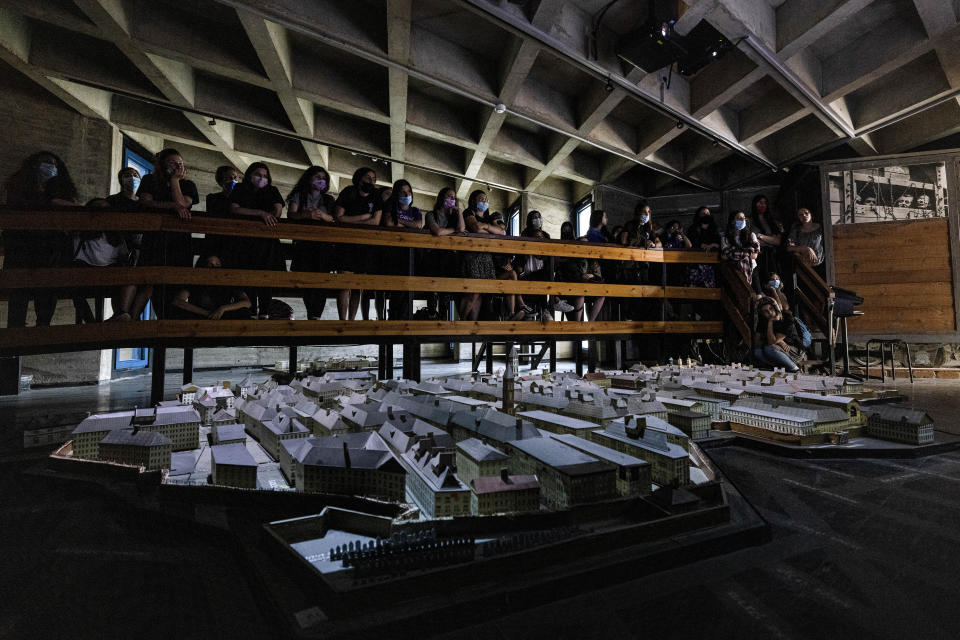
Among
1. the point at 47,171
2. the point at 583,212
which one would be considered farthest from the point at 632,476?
the point at 583,212

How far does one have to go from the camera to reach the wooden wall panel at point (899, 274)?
22.6 ft

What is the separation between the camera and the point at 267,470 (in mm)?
1159

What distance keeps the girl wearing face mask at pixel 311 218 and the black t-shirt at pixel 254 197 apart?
128 mm

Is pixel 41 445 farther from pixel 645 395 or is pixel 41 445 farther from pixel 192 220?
pixel 645 395

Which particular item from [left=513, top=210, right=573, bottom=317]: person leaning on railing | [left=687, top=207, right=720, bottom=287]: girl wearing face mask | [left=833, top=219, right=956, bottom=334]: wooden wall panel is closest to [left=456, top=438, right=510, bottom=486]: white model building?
[left=513, top=210, right=573, bottom=317]: person leaning on railing

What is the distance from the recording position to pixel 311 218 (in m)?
3.27

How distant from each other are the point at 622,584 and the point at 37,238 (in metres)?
3.47

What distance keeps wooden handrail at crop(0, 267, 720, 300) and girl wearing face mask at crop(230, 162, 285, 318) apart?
17cm

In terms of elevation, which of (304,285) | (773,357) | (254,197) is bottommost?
(773,357)

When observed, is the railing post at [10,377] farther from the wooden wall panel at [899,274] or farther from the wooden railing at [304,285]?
the wooden wall panel at [899,274]

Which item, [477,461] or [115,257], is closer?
[477,461]

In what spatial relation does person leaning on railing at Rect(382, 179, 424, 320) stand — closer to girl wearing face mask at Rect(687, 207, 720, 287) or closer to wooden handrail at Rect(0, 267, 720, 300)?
wooden handrail at Rect(0, 267, 720, 300)

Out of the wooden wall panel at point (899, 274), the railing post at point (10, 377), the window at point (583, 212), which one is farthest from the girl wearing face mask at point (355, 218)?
the wooden wall panel at point (899, 274)

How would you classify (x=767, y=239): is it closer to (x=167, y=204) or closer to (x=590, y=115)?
(x=590, y=115)
